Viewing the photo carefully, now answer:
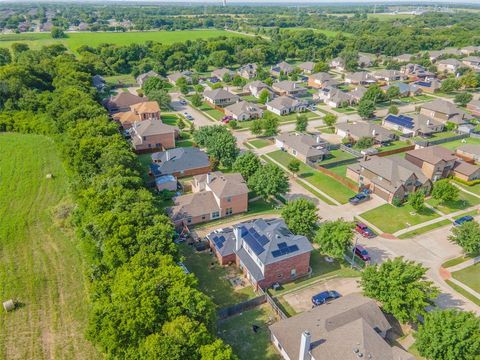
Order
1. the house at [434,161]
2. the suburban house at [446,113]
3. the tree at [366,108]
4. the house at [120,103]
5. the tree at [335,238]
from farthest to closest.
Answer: the house at [120,103]
the tree at [366,108]
the suburban house at [446,113]
the house at [434,161]
the tree at [335,238]

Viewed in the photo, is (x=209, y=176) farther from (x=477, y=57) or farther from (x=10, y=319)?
(x=477, y=57)

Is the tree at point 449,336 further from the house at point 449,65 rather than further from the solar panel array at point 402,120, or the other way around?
the house at point 449,65

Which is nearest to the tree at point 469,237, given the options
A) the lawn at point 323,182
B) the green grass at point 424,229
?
the green grass at point 424,229

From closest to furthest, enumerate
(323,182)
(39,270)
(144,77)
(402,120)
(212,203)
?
(39,270), (212,203), (323,182), (402,120), (144,77)

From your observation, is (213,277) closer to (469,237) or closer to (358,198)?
(358,198)

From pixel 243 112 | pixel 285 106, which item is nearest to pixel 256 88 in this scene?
pixel 285 106

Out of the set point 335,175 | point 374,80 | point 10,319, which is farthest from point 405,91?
point 10,319
